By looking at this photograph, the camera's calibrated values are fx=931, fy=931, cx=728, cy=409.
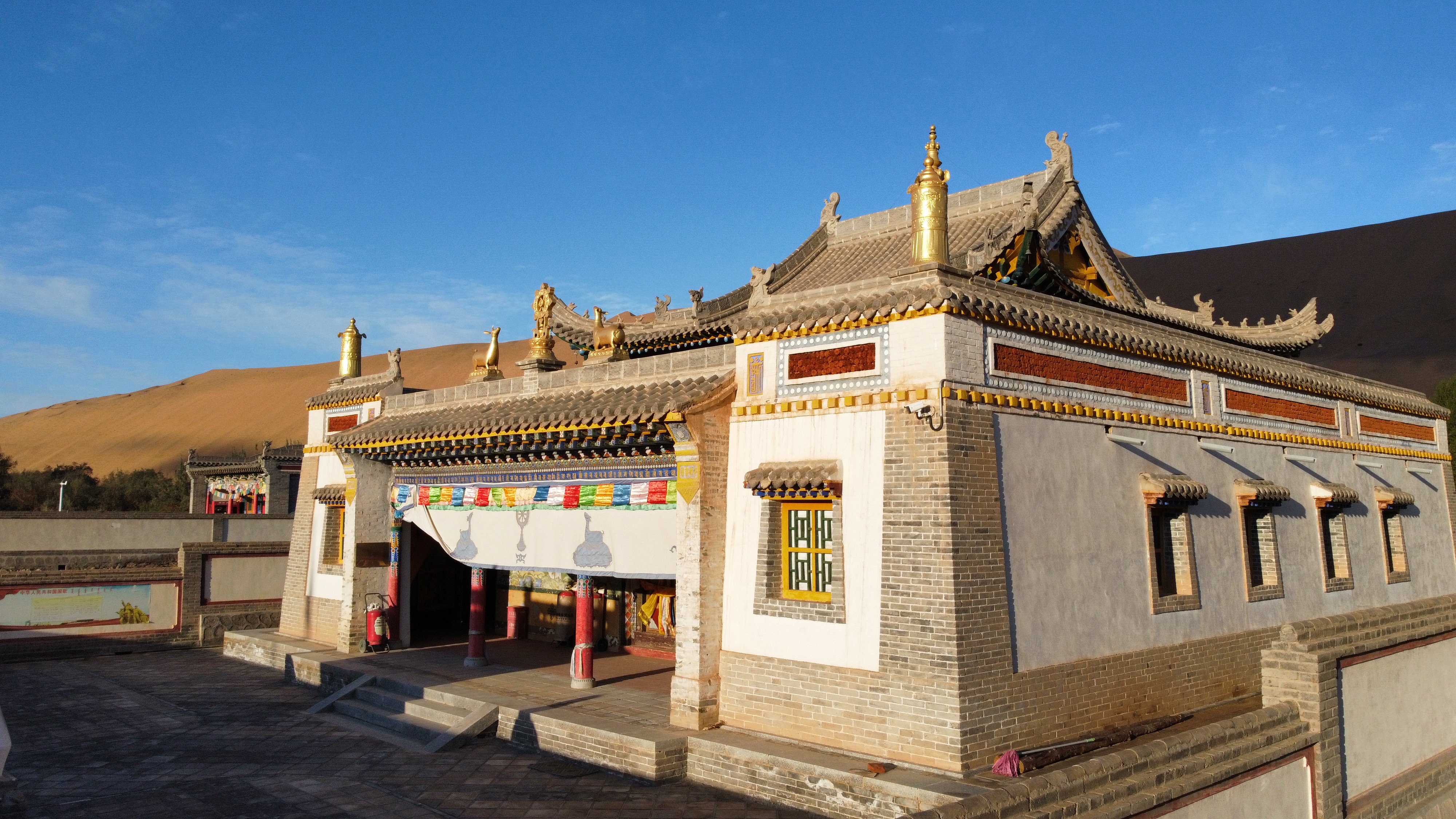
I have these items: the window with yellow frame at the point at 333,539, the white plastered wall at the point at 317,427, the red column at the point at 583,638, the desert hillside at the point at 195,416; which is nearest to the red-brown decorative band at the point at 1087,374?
the red column at the point at 583,638

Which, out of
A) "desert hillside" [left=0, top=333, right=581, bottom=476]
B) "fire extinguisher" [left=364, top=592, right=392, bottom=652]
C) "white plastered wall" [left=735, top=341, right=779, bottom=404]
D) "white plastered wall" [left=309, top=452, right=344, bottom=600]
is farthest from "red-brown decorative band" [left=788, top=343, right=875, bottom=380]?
"desert hillside" [left=0, top=333, right=581, bottom=476]

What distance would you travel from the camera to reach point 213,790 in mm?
9219

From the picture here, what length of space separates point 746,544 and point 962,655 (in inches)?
111

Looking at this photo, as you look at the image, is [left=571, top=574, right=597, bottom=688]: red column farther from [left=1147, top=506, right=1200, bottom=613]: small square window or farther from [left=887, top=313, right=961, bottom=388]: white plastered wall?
[left=1147, top=506, right=1200, bottom=613]: small square window

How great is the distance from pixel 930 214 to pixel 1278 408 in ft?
24.2

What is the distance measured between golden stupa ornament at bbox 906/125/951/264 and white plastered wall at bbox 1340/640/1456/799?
285 inches

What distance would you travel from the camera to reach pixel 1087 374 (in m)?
10.1

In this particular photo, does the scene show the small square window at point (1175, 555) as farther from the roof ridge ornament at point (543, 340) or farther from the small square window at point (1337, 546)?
the roof ridge ornament at point (543, 340)

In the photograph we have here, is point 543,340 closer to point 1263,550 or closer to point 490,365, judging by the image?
point 490,365

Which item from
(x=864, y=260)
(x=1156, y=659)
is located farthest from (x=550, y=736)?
(x=864, y=260)

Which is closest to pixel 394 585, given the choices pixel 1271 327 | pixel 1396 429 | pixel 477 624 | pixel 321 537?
pixel 321 537

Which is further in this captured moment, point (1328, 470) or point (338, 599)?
point (338, 599)

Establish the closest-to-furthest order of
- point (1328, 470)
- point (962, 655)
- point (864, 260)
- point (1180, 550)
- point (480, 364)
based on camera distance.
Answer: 1. point (962, 655)
2. point (1180, 550)
3. point (1328, 470)
4. point (864, 260)
5. point (480, 364)

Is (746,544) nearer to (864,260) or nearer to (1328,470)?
(864,260)
